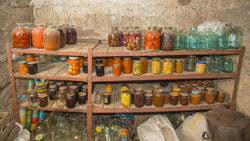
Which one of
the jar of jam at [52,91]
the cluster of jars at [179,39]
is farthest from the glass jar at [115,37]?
the jar of jam at [52,91]

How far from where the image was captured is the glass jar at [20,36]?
6.63 feet

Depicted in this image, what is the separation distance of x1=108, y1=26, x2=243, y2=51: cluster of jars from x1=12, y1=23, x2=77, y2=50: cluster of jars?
1.92 ft

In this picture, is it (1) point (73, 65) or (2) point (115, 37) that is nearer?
(1) point (73, 65)

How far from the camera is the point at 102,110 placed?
2119 millimetres

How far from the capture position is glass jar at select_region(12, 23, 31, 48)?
6.63ft

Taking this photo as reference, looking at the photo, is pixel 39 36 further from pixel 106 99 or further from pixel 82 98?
pixel 106 99

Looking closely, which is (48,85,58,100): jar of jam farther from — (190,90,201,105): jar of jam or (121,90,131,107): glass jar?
(190,90,201,105): jar of jam

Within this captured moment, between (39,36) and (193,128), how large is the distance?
2.09m

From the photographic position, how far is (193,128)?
229cm

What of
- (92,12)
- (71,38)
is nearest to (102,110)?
(71,38)

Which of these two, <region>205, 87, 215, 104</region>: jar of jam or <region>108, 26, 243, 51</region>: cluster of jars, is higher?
<region>108, 26, 243, 51</region>: cluster of jars

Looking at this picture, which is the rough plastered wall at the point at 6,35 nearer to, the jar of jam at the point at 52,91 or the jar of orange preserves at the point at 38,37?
the jar of orange preserves at the point at 38,37

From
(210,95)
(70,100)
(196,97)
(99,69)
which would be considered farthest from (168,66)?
(70,100)

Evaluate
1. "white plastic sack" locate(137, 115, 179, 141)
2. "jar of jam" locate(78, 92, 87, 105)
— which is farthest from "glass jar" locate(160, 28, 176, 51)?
"jar of jam" locate(78, 92, 87, 105)
